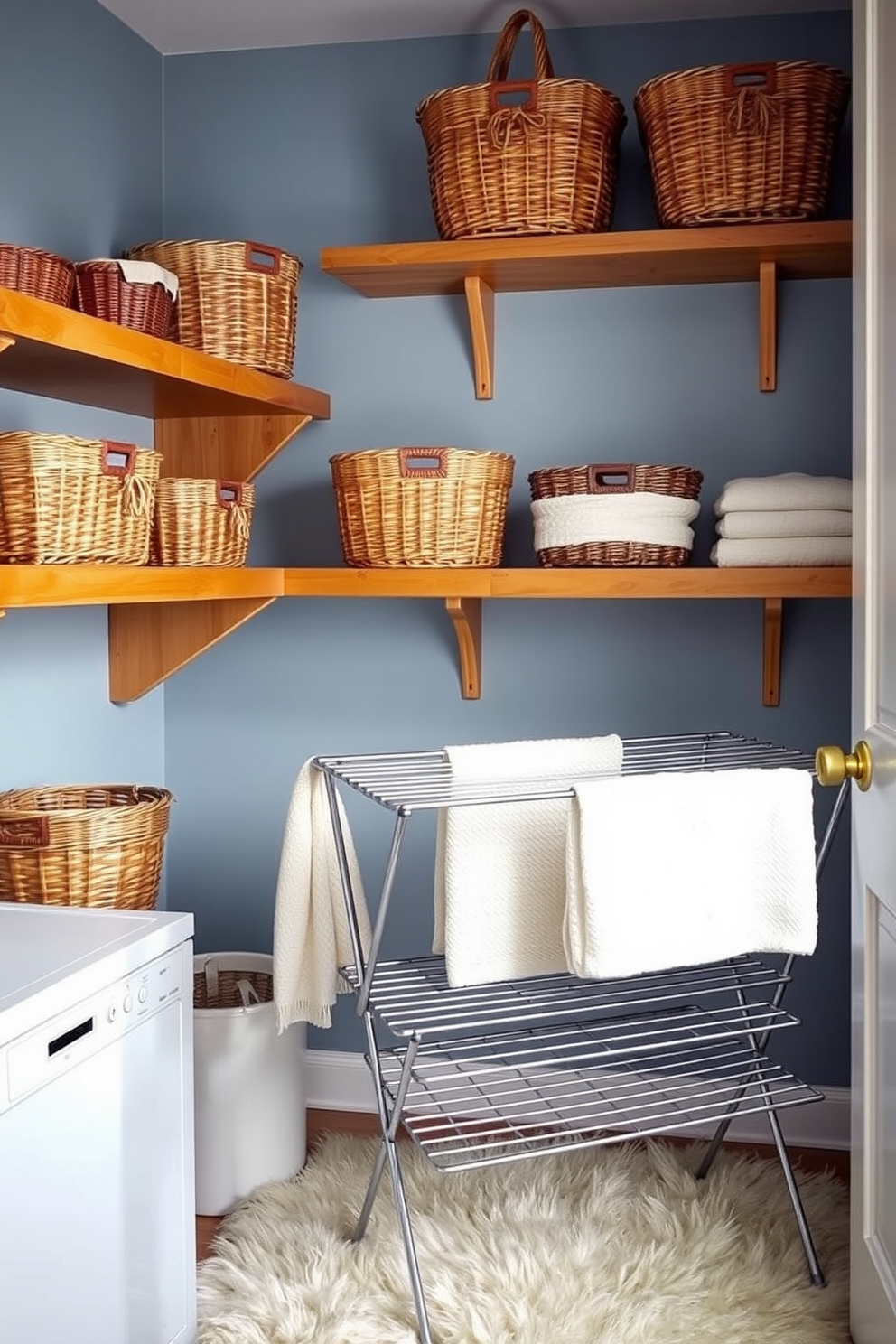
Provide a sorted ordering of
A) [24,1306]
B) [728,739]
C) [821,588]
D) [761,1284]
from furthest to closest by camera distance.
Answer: [728,739], [821,588], [761,1284], [24,1306]

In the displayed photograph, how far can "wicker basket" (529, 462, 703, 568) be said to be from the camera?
2510mm

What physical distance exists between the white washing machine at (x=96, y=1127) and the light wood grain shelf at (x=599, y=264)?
1283 mm

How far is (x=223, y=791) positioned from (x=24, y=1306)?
60.5 inches

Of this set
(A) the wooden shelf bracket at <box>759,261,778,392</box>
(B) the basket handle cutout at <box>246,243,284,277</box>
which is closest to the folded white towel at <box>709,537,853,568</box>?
A: (A) the wooden shelf bracket at <box>759,261,778,392</box>

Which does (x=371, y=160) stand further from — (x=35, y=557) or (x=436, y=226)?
(x=35, y=557)

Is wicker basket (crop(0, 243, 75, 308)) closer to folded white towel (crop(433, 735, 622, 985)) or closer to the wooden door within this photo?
folded white towel (crop(433, 735, 622, 985))

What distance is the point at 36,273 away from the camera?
2141mm

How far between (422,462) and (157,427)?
746mm

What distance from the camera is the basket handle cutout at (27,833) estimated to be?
7.25 feet

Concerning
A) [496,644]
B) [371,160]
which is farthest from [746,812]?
[371,160]

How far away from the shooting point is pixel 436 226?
281 cm

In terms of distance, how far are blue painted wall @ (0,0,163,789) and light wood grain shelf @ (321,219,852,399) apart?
482 millimetres

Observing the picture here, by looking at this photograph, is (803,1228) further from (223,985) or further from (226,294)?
(226,294)

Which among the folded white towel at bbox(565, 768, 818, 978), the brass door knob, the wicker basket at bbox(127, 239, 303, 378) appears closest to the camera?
the brass door knob
